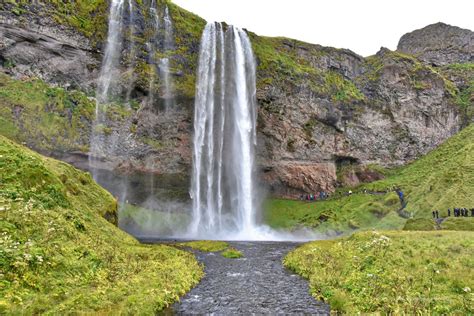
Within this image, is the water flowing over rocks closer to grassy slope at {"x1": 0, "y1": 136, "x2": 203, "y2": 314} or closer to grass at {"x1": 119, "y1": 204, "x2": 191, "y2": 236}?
grassy slope at {"x1": 0, "y1": 136, "x2": 203, "y2": 314}

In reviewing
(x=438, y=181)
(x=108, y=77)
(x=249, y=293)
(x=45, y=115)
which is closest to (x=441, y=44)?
(x=438, y=181)

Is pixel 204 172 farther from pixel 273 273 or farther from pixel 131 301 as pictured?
pixel 131 301

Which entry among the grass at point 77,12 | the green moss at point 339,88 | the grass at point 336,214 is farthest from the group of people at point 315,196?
the grass at point 77,12

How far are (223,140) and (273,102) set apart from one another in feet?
48.9

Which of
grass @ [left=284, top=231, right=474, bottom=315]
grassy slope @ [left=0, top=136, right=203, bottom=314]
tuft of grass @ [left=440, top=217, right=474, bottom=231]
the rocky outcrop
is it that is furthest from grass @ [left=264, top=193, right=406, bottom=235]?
the rocky outcrop

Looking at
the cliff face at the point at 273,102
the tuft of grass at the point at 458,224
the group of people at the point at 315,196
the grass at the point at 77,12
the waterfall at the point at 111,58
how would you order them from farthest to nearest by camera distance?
the group of people at the point at 315,196
the waterfall at the point at 111,58
the cliff face at the point at 273,102
the grass at the point at 77,12
the tuft of grass at the point at 458,224

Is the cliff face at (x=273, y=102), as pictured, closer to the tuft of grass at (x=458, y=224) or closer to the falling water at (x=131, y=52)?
the falling water at (x=131, y=52)

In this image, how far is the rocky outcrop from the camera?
4299 inches

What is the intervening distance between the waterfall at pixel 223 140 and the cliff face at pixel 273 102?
3125 mm

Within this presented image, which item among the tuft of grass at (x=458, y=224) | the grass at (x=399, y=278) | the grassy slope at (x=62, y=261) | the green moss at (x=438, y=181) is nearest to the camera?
the grassy slope at (x=62, y=261)

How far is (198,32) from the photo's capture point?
222 ft

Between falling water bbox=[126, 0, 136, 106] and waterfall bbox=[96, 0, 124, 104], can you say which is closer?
waterfall bbox=[96, 0, 124, 104]

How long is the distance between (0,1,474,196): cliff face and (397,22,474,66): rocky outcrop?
21.5ft

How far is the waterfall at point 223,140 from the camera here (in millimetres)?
59688
